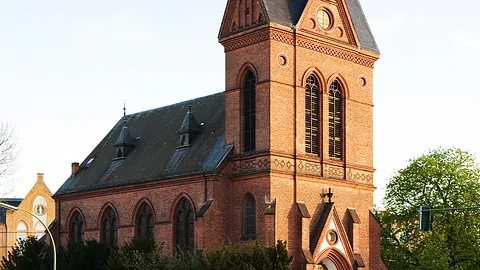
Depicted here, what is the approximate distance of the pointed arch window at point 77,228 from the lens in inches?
2435

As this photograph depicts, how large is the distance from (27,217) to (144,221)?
1638 inches

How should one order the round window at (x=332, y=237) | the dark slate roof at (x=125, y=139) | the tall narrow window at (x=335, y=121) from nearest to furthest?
the round window at (x=332, y=237) < the tall narrow window at (x=335, y=121) < the dark slate roof at (x=125, y=139)

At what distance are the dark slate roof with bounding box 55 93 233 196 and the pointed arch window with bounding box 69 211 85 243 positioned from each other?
5.88 feet

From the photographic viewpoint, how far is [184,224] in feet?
172

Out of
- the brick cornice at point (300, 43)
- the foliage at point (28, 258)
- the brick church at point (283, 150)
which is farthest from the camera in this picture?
the foliage at point (28, 258)

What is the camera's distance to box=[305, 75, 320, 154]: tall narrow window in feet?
164

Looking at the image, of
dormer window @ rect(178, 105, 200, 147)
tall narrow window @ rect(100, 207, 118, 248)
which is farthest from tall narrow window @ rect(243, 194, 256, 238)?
tall narrow window @ rect(100, 207, 118, 248)

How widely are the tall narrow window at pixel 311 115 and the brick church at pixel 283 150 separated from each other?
0.20 ft

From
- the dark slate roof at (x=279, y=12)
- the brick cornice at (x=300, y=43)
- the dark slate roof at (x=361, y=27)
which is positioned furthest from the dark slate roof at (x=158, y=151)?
the dark slate roof at (x=361, y=27)

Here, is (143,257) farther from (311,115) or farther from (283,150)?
(311,115)

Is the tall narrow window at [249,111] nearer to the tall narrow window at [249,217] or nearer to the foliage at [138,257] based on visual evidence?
the tall narrow window at [249,217]

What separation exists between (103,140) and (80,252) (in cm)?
1495

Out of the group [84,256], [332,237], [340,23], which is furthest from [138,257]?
[340,23]

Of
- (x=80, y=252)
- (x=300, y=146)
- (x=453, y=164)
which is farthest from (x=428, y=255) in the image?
(x=80, y=252)
